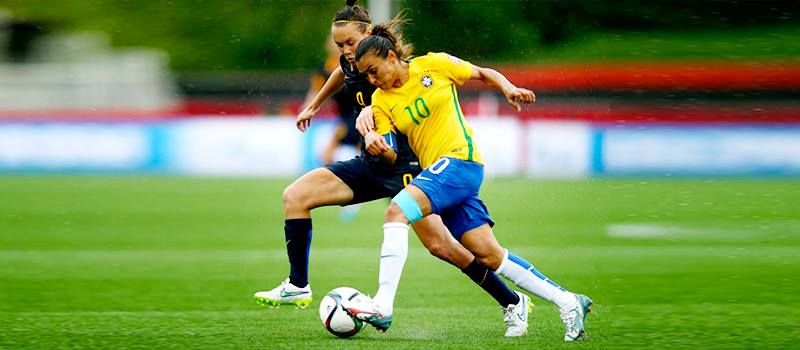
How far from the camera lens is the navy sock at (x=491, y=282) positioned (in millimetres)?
6794

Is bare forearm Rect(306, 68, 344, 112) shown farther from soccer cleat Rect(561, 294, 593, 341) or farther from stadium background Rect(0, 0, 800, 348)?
soccer cleat Rect(561, 294, 593, 341)

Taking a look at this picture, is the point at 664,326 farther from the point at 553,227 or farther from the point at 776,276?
the point at 553,227

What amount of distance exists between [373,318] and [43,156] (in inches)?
700

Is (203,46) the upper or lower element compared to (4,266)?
upper

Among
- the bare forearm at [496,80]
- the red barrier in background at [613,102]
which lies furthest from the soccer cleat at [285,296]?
the red barrier in background at [613,102]

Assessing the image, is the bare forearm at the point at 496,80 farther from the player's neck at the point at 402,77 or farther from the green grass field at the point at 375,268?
the green grass field at the point at 375,268

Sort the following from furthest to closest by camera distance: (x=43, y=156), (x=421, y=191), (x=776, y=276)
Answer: (x=43, y=156) → (x=776, y=276) → (x=421, y=191)

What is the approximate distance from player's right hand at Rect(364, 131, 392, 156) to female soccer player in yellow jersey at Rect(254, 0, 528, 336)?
0.50 meters

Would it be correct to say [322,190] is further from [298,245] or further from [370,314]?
[370,314]

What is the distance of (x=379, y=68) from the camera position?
653 cm

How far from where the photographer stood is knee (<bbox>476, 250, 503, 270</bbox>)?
21.5 ft

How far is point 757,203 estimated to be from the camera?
16.6m

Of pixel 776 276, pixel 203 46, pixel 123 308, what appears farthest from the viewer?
pixel 203 46

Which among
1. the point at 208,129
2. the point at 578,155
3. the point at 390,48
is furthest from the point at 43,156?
the point at 390,48
